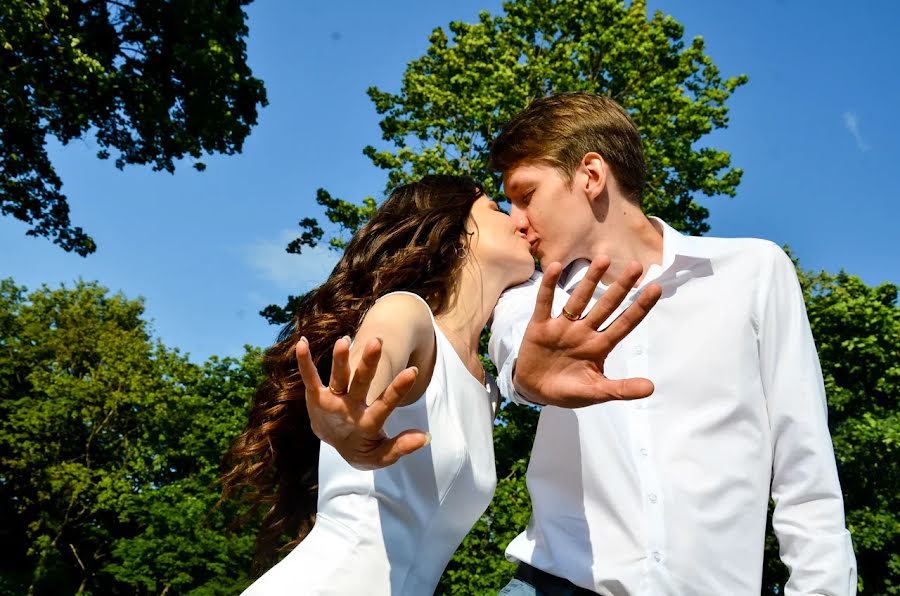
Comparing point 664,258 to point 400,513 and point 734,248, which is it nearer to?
point 734,248

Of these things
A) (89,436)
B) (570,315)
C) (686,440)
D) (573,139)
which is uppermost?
(89,436)

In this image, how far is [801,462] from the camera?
8.29 feet

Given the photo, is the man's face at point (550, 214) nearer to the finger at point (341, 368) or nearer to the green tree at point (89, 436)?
the finger at point (341, 368)

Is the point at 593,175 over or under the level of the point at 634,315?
over

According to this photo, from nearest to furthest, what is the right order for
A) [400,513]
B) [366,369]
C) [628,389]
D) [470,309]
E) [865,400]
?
1. [366,369]
2. [628,389]
3. [400,513]
4. [470,309]
5. [865,400]

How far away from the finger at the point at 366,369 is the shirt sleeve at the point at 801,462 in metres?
1.51

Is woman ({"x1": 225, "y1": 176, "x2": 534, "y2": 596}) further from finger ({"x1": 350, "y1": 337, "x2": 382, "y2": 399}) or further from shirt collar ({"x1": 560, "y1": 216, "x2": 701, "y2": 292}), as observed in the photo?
shirt collar ({"x1": 560, "y1": 216, "x2": 701, "y2": 292})

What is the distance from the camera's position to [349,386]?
6.04 ft

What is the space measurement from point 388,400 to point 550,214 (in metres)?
1.69

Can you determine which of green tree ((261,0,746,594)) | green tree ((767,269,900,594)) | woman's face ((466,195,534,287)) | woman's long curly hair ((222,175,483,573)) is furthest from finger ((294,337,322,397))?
green tree ((767,269,900,594))

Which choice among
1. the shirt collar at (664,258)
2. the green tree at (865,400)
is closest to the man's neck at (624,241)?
the shirt collar at (664,258)

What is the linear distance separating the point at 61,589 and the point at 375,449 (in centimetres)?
3412

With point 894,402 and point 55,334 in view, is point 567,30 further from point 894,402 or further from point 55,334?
point 55,334

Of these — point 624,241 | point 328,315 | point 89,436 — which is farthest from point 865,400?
point 89,436
